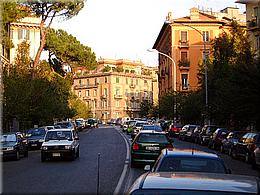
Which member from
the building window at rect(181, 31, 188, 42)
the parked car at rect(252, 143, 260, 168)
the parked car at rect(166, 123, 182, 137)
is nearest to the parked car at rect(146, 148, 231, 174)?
the parked car at rect(252, 143, 260, 168)

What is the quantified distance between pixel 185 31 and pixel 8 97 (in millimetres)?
44102

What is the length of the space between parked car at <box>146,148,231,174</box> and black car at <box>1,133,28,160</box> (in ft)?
62.2

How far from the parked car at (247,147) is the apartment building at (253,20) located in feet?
86.4

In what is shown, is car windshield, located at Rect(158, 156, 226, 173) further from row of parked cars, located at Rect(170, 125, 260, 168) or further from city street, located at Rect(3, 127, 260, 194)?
row of parked cars, located at Rect(170, 125, 260, 168)

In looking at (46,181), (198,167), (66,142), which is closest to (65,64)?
(66,142)

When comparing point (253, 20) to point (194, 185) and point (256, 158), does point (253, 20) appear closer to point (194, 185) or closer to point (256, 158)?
point (256, 158)

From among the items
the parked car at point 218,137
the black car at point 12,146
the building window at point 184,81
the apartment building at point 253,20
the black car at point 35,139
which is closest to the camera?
the black car at point 12,146

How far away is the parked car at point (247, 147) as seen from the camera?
2389cm

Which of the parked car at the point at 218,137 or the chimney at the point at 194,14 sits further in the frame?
the chimney at the point at 194,14

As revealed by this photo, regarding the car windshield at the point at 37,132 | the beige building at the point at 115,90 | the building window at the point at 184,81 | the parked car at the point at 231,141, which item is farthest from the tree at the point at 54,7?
the beige building at the point at 115,90

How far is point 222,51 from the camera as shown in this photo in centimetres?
4891

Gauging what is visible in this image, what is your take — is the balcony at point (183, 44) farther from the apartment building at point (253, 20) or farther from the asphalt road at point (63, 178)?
the asphalt road at point (63, 178)

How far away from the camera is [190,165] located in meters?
9.70

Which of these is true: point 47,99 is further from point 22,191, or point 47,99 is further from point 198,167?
point 198,167
